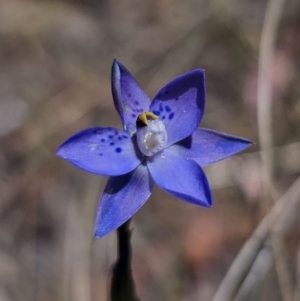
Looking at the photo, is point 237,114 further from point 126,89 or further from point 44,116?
point 126,89

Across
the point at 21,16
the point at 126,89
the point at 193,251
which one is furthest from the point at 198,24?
the point at 126,89

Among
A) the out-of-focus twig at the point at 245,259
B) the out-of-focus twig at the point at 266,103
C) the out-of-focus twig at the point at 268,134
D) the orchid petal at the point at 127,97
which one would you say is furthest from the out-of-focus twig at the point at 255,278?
the orchid petal at the point at 127,97

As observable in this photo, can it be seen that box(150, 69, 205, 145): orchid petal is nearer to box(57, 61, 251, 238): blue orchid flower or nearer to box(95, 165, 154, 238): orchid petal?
box(57, 61, 251, 238): blue orchid flower

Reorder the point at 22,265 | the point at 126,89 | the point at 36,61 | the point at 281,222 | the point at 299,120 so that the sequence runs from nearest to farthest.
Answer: the point at 126,89 < the point at 281,222 < the point at 22,265 < the point at 299,120 < the point at 36,61

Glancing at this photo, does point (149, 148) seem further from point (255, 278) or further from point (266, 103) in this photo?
point (266, 103)

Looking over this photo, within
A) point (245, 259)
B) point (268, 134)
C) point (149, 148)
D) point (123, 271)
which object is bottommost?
point (245, 259)

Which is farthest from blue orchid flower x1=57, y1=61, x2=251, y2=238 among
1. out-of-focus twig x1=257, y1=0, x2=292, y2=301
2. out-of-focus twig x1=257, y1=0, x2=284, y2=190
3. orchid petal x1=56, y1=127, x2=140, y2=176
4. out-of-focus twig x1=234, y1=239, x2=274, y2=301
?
out-of-focus twig x1=257, y1=0, x2=284, y2=190

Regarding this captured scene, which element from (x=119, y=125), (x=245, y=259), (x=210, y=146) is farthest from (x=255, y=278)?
(x=119, y=125)
